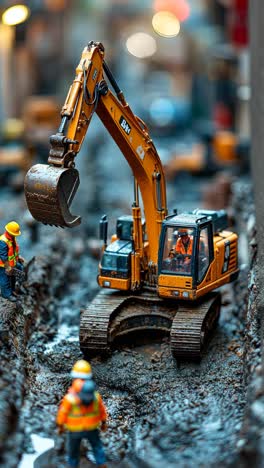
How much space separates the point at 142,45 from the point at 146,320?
4433cm

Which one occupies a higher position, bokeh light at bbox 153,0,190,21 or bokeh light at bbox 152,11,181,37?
bokeh light at bbox 153,0,190,21

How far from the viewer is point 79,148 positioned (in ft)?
47.3

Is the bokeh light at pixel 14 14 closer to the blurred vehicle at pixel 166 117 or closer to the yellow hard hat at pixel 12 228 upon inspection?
the yellow hard hat at pixel 12 228

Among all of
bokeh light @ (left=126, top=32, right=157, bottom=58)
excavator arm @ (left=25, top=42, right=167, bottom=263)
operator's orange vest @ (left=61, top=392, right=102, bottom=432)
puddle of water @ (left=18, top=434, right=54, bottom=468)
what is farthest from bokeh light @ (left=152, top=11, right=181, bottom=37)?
operator's orange vest @ (left=61, top=392, right=102, bottom=432)

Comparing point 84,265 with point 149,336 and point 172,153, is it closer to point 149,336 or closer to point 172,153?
point 149,336

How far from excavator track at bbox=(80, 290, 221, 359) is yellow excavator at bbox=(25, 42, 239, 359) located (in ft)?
0.06

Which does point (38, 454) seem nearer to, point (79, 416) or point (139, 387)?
point (79, 416)

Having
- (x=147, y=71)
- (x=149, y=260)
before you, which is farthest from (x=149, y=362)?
(x=147, y=71)

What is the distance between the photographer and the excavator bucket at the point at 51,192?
44.7ft

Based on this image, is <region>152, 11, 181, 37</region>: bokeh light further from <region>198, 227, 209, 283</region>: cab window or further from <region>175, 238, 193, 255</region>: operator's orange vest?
<region>175, 238, 193, 255</region>: operator's orange vest

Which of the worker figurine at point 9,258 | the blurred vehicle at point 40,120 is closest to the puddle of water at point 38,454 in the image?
the worker figurine at point 9,258

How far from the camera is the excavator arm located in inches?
543

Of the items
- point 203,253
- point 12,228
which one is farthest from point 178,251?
point 12,228

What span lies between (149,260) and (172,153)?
17950mm
